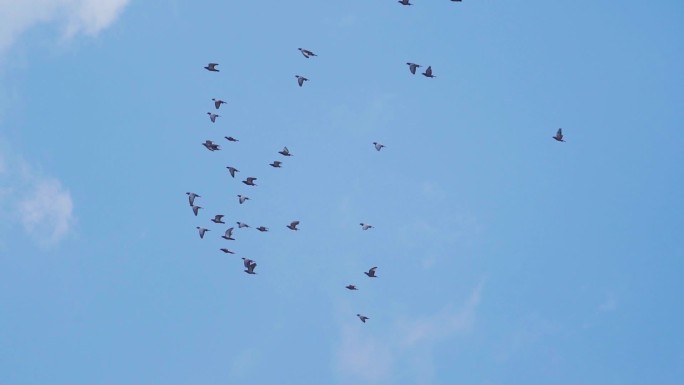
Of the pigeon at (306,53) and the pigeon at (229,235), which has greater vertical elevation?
the pigeon at (306,53)

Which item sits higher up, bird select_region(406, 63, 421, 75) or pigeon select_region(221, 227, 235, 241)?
bird select_region(406, 63, 421, 75)

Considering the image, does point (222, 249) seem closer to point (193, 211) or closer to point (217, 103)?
point (193, 211)

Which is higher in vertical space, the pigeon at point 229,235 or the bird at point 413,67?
the bird at point 413,67

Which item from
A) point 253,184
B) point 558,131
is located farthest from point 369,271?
point 558,131

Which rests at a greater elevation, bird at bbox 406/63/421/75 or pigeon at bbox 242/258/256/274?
bird at bbox 406/63/421/75

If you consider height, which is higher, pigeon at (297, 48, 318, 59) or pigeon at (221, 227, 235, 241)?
pigeon at (297, 48, 318, 59)

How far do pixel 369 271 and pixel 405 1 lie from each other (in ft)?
68.8

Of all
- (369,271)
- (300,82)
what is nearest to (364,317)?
(369,271)

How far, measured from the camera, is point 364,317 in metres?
111

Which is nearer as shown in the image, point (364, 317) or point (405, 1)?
point (405, 1)

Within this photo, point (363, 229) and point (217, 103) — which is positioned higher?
point (217, 103)

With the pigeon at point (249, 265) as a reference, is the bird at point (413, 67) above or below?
above

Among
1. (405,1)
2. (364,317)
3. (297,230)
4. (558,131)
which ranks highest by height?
(405,1)

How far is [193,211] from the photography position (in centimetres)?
10481
